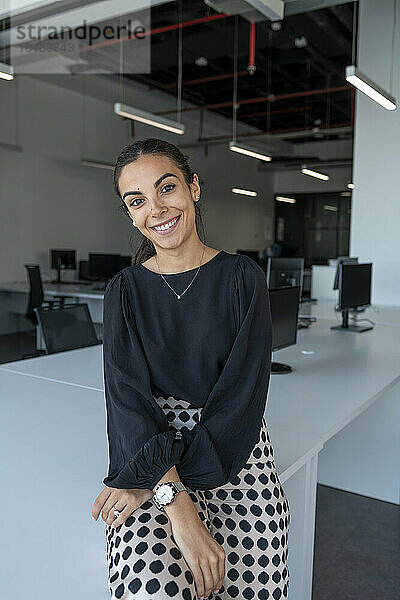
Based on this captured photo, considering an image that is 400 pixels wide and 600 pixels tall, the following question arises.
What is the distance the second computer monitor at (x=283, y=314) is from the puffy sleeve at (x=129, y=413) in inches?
58.7

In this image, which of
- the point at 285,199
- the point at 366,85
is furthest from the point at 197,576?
the point at 285,199

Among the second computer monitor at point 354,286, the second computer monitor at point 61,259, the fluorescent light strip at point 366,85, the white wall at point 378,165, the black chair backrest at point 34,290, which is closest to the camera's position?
the second computer monitor at point 354,286

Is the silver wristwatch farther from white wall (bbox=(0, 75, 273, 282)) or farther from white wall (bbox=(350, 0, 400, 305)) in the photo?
white wall (bbox=(0, 75, 273, 282))

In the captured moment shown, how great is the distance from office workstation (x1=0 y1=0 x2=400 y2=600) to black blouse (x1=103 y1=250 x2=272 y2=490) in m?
0.04

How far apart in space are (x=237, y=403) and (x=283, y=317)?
1623 mm

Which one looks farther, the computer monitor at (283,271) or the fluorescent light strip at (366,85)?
the computer monitor at (283,271)

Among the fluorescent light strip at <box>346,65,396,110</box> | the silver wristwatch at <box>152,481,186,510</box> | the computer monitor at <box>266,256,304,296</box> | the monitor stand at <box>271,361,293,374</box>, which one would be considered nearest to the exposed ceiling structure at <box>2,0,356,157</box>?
the fluorescent light strip at <box>346,65,396,110</box>

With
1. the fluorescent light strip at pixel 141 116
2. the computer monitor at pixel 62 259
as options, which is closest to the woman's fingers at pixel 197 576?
the fluorescent light strip at pixel 141 116

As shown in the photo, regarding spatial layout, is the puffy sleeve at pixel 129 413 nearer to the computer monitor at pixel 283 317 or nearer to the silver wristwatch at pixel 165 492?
the silver wristwatch at pixel 165 492

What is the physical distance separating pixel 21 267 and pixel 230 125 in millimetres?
6640

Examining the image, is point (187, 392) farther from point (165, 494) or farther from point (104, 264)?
point (104, 264)

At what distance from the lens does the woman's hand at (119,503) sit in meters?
1.24

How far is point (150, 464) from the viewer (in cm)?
126

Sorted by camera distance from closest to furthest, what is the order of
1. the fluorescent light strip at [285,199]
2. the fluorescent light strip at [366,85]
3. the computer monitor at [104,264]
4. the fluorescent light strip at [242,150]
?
the fluorescent light strip at [366,85] → the fluorescent light strip at [242,150] → the computer monitor at [104,264] → the fluorescent light strip at [285,199]
